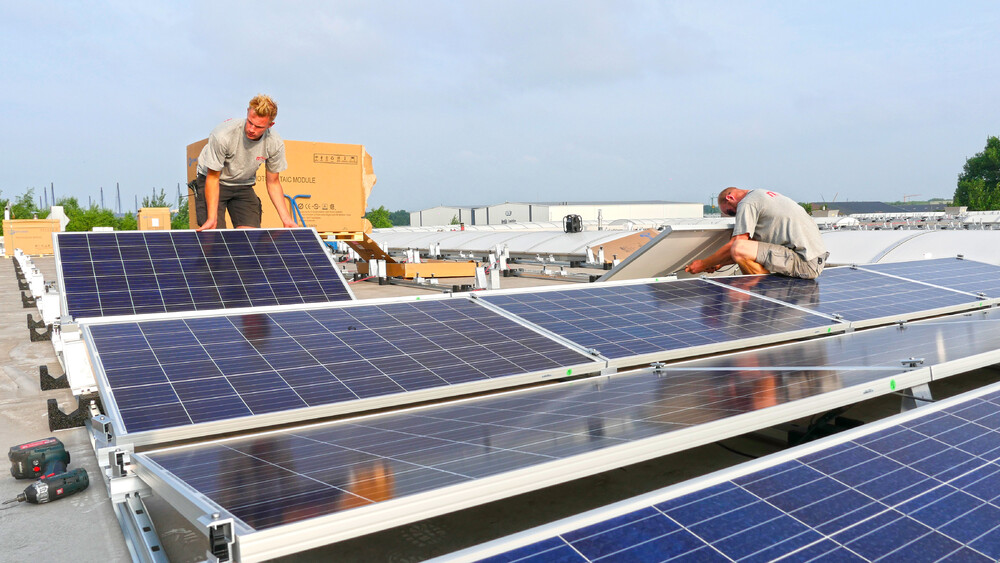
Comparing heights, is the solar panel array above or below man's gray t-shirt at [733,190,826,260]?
below

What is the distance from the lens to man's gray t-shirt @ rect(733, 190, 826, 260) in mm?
10055

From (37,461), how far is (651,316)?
5596 mm

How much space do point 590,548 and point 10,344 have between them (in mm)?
12338

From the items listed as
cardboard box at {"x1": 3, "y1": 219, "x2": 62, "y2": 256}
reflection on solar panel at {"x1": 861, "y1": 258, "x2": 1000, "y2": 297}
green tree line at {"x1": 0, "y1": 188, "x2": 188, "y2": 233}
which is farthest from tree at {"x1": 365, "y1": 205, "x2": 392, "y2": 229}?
reflection on solar panel at {"x1": 861, "y1": 258, "x2": 1000, "y2": 297}

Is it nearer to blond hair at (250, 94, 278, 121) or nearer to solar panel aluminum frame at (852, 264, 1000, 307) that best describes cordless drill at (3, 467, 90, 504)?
blond hair at (250, 94, 278, 121)

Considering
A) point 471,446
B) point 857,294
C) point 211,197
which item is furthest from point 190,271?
point 857,294

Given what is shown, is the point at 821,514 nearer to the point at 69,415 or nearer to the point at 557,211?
the point at 69,415

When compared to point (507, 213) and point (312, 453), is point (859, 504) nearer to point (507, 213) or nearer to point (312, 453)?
point (312, 453)

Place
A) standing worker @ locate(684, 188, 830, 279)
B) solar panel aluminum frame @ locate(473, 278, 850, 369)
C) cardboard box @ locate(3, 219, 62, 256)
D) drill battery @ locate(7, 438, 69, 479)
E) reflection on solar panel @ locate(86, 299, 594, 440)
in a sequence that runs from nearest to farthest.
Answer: reflection on solar panel @ locate(86, 299, 594, 440), drill battery @ locate(7, 438, 69, 479), solar panel aluminum frame @ locate(473, 278, 850, 369), standing worker @ locate(684, 188, 830, 279), cardboard box @ locate(3, 219, 62, 256)

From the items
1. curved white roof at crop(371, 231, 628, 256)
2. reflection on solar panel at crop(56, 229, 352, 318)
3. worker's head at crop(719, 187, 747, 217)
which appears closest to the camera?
reflection on solar panel at crop(56, 229, 352, 318)

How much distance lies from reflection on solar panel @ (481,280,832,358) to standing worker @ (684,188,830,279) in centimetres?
177

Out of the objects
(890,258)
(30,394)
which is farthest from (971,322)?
(890,258)

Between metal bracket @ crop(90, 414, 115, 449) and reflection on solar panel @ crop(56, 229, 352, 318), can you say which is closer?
metal bracket @ crop(90, 414, 115, 449)

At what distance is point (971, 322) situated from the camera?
7414 mm
